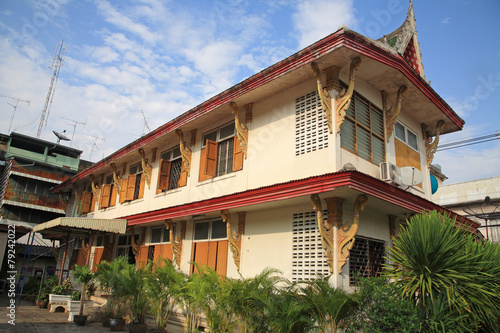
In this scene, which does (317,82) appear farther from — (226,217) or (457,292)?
(457,292)

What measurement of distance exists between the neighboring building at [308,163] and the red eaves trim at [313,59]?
0.10ft

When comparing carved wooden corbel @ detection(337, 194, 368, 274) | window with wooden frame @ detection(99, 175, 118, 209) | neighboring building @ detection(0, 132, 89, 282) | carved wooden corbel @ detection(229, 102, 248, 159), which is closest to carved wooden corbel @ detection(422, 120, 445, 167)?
carved wooden corbel @ detection(337, 194, 368, 274)

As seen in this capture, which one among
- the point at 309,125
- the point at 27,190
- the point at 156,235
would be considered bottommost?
the point at 156,235

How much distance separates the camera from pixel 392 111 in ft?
33.8

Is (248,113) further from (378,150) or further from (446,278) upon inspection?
(446,278)

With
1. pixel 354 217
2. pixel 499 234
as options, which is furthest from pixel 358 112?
pixel 499 234

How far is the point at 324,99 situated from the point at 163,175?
7.71 m

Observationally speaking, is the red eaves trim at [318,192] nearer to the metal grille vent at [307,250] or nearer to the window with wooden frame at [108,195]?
the metal grille vent at [307,250]

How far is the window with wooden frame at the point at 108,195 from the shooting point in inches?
708

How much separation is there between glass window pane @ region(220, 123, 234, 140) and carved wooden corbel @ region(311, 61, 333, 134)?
3.90 metres

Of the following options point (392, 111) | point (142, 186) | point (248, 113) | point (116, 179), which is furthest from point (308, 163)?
point (116, 179)

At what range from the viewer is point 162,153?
15.1m

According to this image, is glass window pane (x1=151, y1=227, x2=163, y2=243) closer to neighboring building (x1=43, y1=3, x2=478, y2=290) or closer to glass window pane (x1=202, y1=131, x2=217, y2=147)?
neighboring building (x1=43, y1=3, x2=478, y2=290)

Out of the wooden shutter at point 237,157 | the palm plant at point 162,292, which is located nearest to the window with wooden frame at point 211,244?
the palm plant at point 162,292
